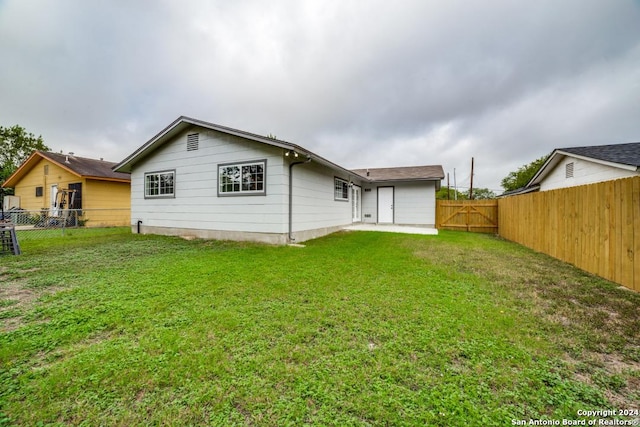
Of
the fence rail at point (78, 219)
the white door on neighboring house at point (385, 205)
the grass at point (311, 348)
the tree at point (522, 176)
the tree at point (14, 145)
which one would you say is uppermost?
the tree at point (14, 145)

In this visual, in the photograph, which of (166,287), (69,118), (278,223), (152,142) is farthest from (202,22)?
(69,118)

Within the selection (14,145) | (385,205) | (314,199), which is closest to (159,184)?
(314,199)

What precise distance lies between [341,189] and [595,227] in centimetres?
824

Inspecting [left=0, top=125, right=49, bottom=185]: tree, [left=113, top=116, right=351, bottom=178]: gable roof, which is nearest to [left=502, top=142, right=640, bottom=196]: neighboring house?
[left=113, top=116, right=351, bottom=178]: gable roof

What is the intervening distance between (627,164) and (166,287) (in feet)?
36.6

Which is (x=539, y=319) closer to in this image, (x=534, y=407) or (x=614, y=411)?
(x=614, y=411)

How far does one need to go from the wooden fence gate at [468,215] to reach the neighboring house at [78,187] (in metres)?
16.7

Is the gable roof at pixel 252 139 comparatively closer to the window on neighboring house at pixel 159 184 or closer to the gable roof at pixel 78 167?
the window on neighboring house at pixel 159 184

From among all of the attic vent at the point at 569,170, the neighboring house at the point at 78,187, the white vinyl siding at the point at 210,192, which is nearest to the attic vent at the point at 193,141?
the white vinyl siding at the point at 210,192

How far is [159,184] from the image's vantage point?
949 centimetres

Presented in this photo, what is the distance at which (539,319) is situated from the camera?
2.68 m

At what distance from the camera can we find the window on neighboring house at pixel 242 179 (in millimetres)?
7434

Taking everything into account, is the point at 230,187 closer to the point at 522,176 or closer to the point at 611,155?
the point at 611,155

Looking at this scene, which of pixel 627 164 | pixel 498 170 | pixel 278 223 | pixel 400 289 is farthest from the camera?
pixel 498 170
